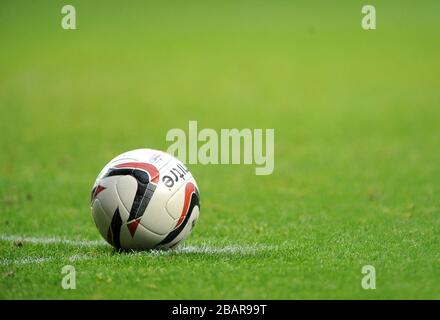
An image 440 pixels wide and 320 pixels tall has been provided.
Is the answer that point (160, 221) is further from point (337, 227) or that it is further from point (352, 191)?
point (352, 191)

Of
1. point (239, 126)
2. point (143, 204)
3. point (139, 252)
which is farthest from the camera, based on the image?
point (239, 126)

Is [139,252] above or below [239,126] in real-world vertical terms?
below

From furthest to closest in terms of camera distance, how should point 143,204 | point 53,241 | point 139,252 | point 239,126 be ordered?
point 239,126
point 53,241
point 139,252
point 143,204

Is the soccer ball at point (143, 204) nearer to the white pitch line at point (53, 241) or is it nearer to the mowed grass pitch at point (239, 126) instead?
the mowed grass pitch at point (239, 126)

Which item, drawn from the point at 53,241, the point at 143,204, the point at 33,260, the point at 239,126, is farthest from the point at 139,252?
the point at 239,126

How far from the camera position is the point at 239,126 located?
19.8 m

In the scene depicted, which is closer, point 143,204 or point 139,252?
point 143,204

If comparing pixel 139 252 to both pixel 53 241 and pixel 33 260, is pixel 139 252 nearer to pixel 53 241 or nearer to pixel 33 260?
pixel 33 260

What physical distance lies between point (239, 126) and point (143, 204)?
1183 centimetres

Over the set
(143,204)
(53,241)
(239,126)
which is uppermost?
(143,204)

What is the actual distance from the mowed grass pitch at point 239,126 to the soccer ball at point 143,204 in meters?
0.22

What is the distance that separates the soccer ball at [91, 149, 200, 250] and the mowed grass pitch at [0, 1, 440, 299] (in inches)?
8.7

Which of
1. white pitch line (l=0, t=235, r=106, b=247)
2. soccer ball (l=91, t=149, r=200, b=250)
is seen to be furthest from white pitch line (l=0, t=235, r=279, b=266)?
soccer ball (l=91, t=149, r=200, b=250)

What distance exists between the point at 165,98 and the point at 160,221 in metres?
15.4
